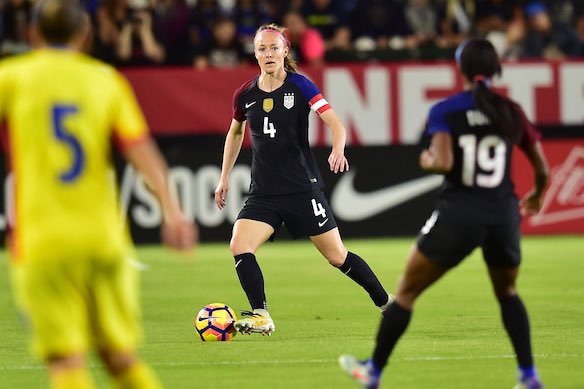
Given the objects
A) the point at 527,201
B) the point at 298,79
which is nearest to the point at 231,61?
the point at 298,79

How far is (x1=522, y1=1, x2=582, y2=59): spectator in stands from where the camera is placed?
65.9 feet

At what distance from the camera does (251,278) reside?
9484 mm

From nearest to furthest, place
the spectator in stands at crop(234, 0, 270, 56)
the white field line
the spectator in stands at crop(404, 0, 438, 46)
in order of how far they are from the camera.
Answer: the white field line, the spectator in stands at crop(234, 0, 270, 56), the spectator in stands at crop(404, 0, 438, 46)

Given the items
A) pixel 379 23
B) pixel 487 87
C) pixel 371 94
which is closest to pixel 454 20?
pixel 379 23

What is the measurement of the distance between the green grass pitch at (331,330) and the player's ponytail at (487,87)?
1.55 metres

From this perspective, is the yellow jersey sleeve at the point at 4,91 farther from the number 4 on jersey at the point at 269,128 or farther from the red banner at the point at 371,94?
the red banner at the point at 371,94

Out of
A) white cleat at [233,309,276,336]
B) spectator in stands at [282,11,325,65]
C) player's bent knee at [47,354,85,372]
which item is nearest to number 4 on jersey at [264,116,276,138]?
white cleat at [233,309,276,336]

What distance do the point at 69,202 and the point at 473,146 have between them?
2.50 metres

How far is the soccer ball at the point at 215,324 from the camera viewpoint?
30.5 ft

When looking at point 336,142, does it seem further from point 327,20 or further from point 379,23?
point 379,23

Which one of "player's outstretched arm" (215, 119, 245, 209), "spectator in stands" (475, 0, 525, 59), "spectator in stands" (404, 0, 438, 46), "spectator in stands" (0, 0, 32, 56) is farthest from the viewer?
"spectator in stands" (404, 0, 438, 46)

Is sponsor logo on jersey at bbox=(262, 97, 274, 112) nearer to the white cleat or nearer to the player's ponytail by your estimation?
the white cleat

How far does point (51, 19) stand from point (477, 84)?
8.51 ft

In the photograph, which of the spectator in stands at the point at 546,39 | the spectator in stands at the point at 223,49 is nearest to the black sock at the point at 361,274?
the spectator in stands at the point at 223,49
